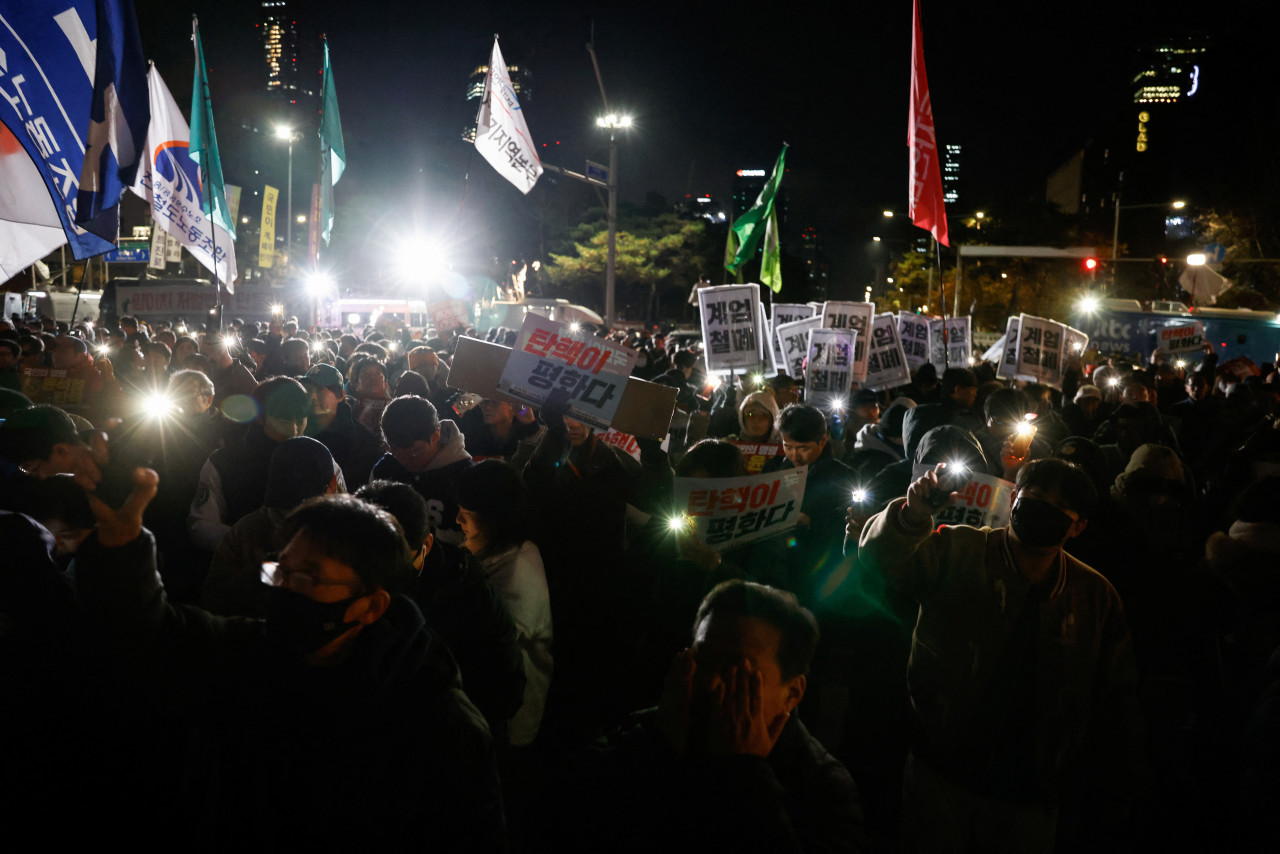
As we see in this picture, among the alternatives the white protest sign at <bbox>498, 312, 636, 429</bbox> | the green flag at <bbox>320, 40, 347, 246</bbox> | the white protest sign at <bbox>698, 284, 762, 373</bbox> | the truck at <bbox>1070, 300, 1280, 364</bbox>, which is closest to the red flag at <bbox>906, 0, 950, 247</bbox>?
the white protest sign at <bbox>698, 284, 762, 373</bbox>

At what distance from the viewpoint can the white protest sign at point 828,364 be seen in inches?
388

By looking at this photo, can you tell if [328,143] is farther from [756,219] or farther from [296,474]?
[296,474]

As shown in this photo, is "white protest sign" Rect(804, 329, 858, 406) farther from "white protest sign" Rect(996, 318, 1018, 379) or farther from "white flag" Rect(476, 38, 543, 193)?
"white flag" Rect(476, 38, 543, 193)

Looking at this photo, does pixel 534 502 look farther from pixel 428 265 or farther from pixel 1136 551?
pixel 428 265

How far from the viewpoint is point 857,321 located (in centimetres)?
1052

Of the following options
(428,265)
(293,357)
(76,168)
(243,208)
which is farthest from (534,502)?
(243,208)

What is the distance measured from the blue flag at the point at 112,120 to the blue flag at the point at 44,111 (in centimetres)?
7

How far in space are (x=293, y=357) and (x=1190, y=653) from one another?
832cm

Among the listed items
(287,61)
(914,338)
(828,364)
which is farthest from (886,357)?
(287,61)

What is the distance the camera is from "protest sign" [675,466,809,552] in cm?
385

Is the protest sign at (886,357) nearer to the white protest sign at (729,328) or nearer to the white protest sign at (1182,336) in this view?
the white protest sign at (729,328)

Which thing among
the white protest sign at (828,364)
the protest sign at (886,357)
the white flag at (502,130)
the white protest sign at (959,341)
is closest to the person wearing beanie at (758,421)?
the white protest sign at (828,364)

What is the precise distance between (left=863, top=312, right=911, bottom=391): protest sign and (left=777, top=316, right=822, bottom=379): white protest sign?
2.89 feet

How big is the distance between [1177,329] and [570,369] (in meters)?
20.1
